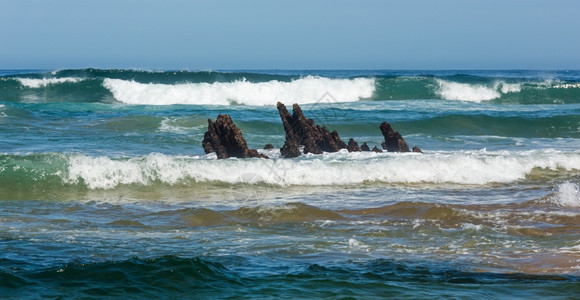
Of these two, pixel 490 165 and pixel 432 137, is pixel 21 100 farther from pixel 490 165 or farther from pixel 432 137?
pixel 490 165

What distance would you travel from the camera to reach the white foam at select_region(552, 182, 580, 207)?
9.70m

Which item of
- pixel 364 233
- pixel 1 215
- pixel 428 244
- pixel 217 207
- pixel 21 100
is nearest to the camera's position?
pixel 428 244

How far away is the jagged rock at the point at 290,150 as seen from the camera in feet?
43.9

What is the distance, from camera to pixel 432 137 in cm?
1938

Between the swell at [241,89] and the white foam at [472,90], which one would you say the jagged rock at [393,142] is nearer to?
the swell at [241,89]

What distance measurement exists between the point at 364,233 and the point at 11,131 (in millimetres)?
13203

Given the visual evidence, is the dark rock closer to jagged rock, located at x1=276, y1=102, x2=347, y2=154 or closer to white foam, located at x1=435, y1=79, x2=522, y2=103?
jagged rock, located at x1=276, y1=102, x2=347, y2=154

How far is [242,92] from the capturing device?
3566cm

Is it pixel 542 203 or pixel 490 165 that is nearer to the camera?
pixel 542 203

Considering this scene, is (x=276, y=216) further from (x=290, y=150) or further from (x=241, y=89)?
(x=241, y=89)

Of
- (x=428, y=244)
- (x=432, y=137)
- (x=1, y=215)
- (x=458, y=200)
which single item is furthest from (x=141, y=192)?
(x=432, y=137)

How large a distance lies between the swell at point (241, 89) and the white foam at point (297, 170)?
71.2ft

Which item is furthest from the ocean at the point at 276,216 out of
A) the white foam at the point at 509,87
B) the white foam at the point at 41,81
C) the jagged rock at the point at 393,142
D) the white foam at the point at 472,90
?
the white foam at the point at 509,87

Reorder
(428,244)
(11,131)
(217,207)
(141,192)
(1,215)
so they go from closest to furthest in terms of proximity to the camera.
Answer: (428,244)
(1,215)
(217,207)
(141,192)
(11,131)
